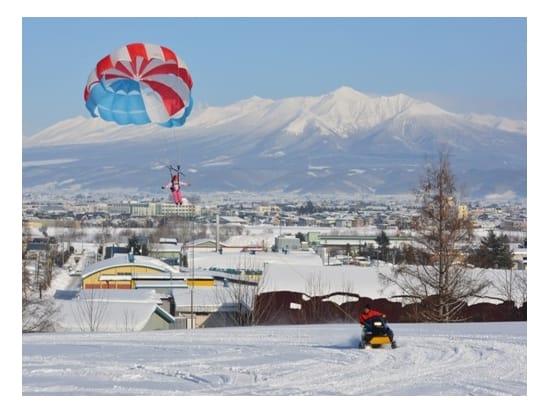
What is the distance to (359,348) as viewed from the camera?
12.2 meters

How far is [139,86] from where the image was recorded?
1794cm

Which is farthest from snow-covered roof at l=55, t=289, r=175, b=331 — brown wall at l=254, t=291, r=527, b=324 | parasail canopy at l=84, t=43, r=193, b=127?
parasail canopy at l=84, t=43, r=193, b=127

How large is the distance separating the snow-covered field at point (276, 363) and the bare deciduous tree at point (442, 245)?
475 centimetres

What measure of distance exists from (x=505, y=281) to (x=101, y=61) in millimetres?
12015

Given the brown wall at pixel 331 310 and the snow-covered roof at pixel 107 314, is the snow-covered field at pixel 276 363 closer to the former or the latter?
the snow-covered roof at pixel 107 314

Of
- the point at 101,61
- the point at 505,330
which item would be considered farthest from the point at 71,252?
the point at 505,330

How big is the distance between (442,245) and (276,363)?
29.2ft

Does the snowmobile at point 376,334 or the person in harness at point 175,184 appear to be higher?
the person in harness at point 175,184

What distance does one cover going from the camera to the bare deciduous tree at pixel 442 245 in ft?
63.0

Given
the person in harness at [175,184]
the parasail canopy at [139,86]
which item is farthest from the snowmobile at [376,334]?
the parasail canopy at [139,86]

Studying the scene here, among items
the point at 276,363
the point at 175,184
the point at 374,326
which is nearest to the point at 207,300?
the point at 175,184

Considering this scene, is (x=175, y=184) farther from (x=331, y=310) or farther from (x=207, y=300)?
(x=207, y=300)

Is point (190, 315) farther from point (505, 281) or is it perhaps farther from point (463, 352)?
point (463, 352)

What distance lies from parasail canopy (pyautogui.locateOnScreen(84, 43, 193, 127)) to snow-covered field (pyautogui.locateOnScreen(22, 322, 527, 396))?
16.8ft
